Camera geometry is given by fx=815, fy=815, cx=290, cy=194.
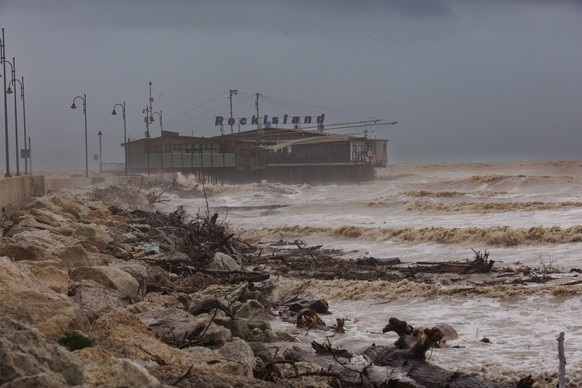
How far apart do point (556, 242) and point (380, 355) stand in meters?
14.1

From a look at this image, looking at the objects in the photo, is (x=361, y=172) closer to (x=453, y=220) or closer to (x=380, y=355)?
(x=453, y=220)

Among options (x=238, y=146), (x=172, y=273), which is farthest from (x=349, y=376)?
(x=238, y=146)

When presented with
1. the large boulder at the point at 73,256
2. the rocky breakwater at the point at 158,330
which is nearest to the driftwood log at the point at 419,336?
the rocky breakwater at the point at 158,330

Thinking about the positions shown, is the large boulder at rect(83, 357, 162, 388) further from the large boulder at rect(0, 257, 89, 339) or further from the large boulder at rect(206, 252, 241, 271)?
the large boulder at rect(206, 252, 241, 271)

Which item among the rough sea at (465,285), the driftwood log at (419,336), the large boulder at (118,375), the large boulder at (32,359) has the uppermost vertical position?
the large boulder at (32,359)

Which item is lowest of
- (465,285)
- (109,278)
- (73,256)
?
(465,285)

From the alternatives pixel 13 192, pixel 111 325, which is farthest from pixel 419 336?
pixel 13 192

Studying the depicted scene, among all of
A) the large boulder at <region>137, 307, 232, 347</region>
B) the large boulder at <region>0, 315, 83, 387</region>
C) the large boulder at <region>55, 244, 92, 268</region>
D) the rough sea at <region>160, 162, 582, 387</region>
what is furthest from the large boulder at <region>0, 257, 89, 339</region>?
the large boulder at <region>55, 244, 92, 268</region>

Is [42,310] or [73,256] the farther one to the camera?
[73,256]

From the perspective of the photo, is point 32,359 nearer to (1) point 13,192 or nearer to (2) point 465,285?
(2) point 465,285

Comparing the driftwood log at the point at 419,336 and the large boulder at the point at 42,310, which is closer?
the large boulder at the point at 42,310

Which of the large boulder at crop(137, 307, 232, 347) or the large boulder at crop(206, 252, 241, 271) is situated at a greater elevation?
the large boulder at crop(137, 307, 232, 347)

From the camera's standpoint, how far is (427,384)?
6781 millimetres

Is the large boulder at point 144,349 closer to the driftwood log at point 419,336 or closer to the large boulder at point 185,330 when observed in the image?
the large boulder at point 185,330
